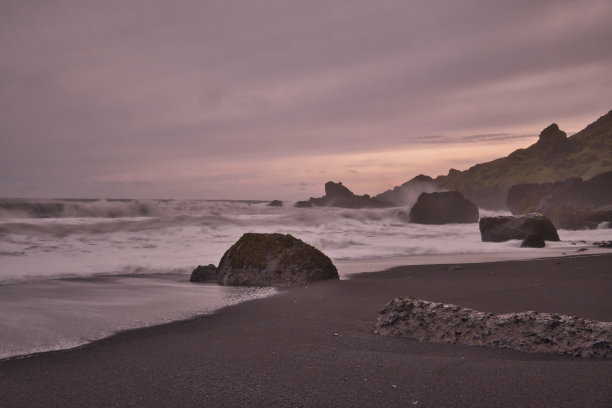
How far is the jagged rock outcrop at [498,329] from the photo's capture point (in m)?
2.81

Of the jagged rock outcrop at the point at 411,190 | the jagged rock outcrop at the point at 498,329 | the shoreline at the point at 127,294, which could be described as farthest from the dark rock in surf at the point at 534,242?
the jagged rock outcrop at the point at 411,190

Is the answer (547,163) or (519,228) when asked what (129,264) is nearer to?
(519,228)

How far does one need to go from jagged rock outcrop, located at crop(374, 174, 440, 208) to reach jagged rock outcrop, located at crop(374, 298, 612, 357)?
55.8 metres

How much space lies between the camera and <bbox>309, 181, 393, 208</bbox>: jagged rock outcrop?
55.2 metres

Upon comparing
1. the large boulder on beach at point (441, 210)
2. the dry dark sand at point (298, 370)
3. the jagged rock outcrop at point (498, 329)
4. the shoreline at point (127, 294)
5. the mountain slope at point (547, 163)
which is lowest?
the shoreline at point (127, 294)

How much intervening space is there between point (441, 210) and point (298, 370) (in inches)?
1079

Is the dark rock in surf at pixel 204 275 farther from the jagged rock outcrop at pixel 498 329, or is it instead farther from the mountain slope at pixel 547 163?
the mountain slope at pixel 547 163

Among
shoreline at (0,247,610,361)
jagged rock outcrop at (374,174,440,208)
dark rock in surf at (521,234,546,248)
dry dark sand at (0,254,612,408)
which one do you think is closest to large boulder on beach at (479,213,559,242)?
dark rock in surf at (521,234,546,248)

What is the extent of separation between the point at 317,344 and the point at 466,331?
1.13 metres

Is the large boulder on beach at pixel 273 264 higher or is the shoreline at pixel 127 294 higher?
the large boulder on beach at pixel 273 264

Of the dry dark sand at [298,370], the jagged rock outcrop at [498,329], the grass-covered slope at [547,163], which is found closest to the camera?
the dry dark sand at [298,370]

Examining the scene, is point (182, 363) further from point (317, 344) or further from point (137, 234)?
point (137, 234)

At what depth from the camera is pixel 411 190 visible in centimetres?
6406

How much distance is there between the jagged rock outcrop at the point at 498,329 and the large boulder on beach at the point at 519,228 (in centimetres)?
1244
